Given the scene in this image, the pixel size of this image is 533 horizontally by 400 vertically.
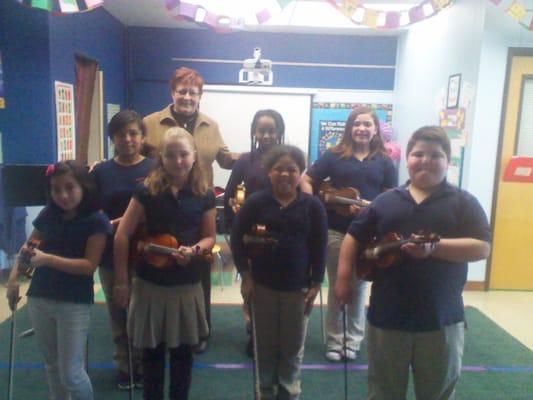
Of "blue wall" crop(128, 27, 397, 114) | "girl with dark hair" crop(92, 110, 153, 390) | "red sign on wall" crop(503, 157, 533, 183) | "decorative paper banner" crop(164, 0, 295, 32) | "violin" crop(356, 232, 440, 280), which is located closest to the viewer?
"violin" crop(356, 232, 440, 280)

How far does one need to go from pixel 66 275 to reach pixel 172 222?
1.39ft

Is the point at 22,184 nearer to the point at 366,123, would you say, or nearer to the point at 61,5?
the point at 61,5

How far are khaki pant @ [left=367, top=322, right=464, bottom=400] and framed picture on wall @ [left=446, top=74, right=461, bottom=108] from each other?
3034mm

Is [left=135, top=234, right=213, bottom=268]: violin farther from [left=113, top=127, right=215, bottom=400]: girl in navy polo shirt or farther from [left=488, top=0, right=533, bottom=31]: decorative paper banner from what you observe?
[left=488, top=0, right=533, bottom=31]: decorative paper banner

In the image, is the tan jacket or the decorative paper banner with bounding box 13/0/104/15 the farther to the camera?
the decorative paper banner with bounding box 13/0/104/15

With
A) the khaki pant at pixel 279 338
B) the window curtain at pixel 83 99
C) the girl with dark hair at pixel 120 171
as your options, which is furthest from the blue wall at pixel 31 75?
the khaki pant at pixel 279 338

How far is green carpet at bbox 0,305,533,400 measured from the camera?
2.41 m

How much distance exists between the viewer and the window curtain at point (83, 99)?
190 inches

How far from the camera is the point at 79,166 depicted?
6.00 ft

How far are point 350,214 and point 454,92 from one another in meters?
2.39

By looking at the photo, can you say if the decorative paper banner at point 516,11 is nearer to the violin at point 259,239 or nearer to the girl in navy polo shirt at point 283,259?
the girl in navy polo shirt at point 283,259

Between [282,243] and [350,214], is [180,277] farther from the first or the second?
[350,214]

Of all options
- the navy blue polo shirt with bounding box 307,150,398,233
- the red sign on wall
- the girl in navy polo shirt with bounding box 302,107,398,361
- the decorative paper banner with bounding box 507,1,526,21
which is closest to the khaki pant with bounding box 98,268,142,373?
the girl in navy polo shirt with bounding box 302,107,398,361

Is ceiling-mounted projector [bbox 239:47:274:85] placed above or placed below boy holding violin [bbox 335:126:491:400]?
above
